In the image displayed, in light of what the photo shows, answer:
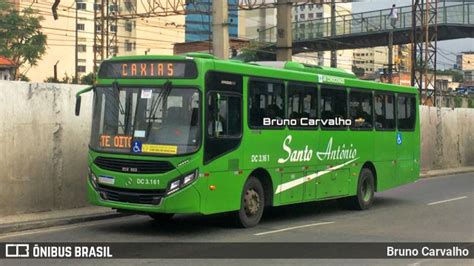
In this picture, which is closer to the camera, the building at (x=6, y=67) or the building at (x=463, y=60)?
the building at (x=6, y=67)

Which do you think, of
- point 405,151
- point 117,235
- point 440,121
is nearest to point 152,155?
point 117,235

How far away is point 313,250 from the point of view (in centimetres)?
904

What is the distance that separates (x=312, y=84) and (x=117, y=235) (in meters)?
5.21

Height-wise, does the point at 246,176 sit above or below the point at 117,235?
above

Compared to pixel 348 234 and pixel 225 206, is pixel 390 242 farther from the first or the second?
pixel 225 206

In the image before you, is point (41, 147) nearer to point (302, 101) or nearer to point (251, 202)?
point (251, 202)

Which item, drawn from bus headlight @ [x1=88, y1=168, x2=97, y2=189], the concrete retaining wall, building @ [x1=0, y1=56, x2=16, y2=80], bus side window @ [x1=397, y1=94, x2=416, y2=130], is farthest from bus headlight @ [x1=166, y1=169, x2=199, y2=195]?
building @ [x1=0, y1=56, x2=16, y2=80]

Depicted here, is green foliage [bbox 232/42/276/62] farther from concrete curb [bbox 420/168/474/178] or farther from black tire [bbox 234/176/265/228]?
black tire [bbox 234/176/265/228]

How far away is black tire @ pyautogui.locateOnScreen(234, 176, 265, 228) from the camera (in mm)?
10875

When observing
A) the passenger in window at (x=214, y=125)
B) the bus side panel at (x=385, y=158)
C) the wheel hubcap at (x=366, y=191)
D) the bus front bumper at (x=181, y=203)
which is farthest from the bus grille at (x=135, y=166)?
the bus side panel at (x=385, y=158)

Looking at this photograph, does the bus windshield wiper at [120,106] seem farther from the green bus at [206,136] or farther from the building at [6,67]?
the building at [6,67]

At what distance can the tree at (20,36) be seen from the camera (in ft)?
208

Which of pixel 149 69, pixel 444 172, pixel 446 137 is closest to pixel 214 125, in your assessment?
pixel 149 69

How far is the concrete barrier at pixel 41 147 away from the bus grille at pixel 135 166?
2.52m
